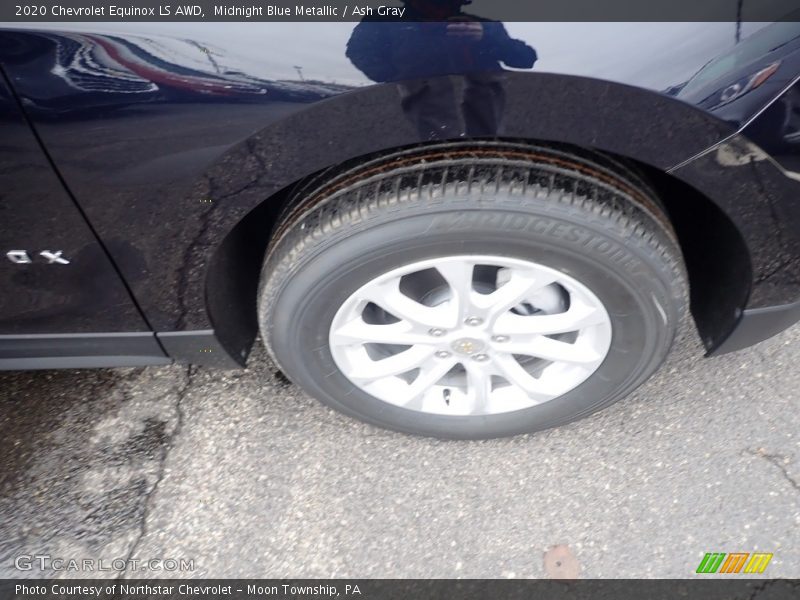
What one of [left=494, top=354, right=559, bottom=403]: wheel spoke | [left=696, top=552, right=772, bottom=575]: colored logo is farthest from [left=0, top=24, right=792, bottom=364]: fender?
[left=696, top=552, right=772, bottom=575]: colored logo

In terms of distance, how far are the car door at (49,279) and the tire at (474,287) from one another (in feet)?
1.28

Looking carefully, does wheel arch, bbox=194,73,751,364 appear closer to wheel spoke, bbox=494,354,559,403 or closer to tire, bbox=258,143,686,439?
tire, bbox=258,143,686,439

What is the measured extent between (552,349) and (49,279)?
52.3 inches

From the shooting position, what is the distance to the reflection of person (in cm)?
116

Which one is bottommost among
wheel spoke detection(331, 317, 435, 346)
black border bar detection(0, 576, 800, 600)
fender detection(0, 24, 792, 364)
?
black border bar detection(0, 576, 800, 600)

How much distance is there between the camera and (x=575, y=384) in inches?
70.2

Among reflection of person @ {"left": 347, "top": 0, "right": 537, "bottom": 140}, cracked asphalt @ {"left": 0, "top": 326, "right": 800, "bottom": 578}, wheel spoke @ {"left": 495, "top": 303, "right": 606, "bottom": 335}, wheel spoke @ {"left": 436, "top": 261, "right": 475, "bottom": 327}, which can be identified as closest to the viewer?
reflection of person @ {"left": 347, "top": 0, "right": 537, "bottom": 140}

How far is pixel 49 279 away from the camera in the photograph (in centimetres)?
156

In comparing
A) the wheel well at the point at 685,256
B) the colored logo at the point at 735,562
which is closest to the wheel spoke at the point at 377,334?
the wheel well at the point at 685,256

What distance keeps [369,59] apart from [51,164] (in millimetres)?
713

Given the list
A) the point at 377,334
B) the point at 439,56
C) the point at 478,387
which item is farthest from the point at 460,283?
the point at 439,56

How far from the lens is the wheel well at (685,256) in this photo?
1.58m

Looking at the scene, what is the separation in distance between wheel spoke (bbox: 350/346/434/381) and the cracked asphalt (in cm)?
34

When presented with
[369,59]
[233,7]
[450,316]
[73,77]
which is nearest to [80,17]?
[73,77]
